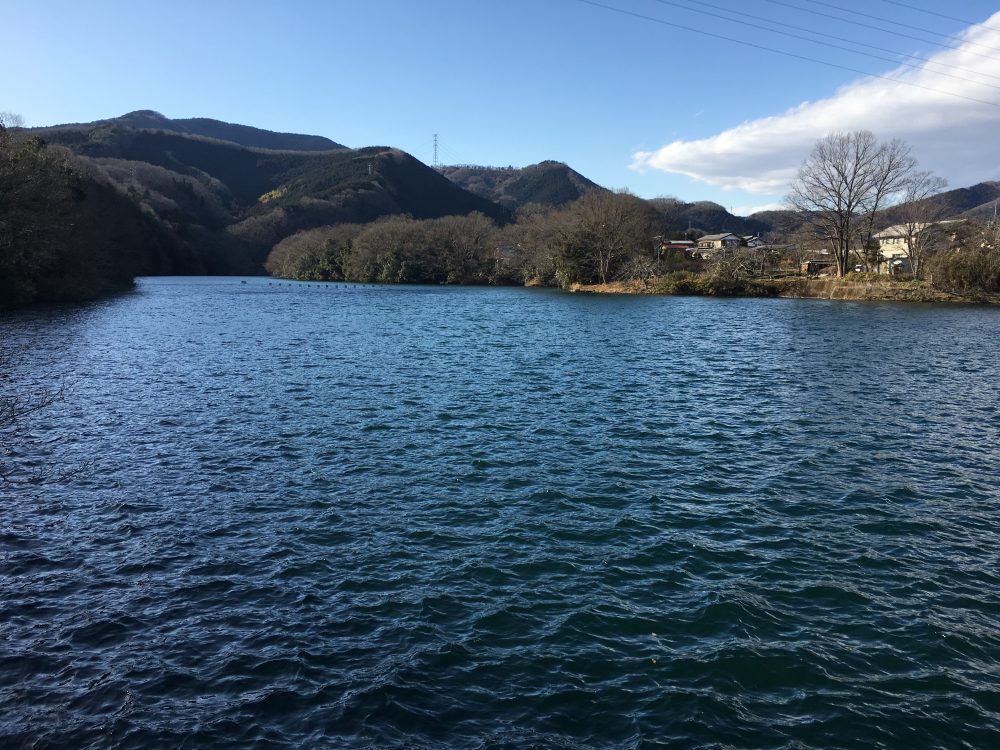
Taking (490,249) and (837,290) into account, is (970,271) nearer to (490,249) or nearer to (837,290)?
(837,290)

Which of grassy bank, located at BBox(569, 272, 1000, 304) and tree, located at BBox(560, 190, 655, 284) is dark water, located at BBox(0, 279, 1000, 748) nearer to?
grassy bank, located at BBox(569, 272, 1000, 304)

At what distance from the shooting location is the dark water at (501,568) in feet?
23.8

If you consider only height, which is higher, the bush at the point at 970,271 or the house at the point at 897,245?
the house at the point at 897,245

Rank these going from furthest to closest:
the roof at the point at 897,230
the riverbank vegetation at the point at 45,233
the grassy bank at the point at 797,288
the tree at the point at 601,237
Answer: the tree at the point at 601,237 < the roof at the point at 897,230 < the grassy bank at the point at 797,288 < the riverbank vegetation at the point at 45,233

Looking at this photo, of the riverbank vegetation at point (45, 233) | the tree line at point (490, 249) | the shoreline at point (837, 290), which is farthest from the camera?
the tree line at point (490, 249)

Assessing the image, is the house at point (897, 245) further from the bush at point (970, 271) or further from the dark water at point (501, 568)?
the dark water at point (501, 568)

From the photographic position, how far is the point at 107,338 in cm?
3825

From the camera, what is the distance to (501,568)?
423 inches

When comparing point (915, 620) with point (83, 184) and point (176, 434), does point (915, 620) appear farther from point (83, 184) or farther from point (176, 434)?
point (83, 184)

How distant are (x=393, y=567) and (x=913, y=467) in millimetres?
13360

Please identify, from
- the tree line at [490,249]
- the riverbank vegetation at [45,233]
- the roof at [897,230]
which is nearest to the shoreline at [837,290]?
the tree line at [490,249]

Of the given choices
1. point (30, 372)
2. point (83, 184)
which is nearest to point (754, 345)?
point (30, 372)

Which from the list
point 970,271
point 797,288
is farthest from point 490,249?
point 970,271

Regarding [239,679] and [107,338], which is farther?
[107,338]
